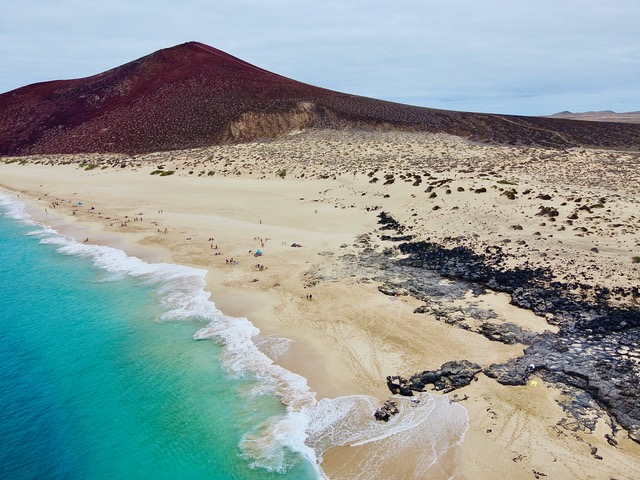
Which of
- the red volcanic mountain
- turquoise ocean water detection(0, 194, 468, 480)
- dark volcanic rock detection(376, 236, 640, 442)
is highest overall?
the red volcanic mountain

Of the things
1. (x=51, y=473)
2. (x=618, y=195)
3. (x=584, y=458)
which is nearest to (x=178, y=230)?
(x=51, y=473)

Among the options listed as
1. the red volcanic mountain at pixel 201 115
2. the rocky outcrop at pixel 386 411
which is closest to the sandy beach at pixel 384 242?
the rocky outcrop at pixel 386 411

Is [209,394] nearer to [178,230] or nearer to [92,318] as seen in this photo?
[92,318]

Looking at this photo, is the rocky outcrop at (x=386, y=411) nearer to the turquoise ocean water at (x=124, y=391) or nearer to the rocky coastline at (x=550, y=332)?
the rocky coastline at (x=550, y=332)

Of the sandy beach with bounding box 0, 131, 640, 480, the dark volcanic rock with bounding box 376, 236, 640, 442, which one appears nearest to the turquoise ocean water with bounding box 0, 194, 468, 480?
the sandy beach with bounding box 0, 131, 640, 480

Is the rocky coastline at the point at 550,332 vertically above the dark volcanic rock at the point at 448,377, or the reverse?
the rocky coastline at the point at 550,332

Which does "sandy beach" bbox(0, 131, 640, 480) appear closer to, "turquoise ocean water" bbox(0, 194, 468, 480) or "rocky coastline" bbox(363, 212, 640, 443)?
"rocky coastline" bbox(363, 212, 640, 443)

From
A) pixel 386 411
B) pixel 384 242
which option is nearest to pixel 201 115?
pixel 384 242
